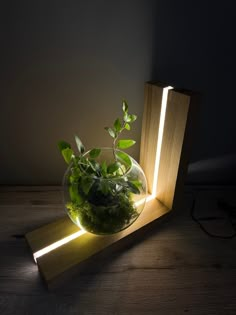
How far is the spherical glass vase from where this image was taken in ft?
1.58

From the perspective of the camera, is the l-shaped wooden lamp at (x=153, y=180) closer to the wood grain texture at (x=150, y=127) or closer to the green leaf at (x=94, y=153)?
Answer: the wood grain texture at (x=150, y=127)

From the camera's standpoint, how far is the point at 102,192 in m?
0.48

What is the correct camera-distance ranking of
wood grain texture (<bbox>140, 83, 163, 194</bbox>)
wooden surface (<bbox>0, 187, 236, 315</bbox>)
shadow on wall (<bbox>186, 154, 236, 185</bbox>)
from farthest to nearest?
shadow on wall (<bbox>186, 154, 236, 185</bbox>) → wood grain texture (<bbox>140, 83, 163, 194</bbox>) → wooden surface (<bbox>0, 187, 236, 315</bbox>)

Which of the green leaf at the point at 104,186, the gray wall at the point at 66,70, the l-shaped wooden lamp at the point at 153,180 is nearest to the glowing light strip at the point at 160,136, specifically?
the l-shaped wooden lamp at the point at 153,180

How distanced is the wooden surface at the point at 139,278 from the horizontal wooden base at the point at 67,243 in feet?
0.10

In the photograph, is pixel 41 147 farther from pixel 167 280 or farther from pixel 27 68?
pixel 167 280

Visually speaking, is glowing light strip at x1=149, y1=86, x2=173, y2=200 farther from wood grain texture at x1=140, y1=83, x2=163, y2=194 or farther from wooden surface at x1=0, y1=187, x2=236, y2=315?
wooden surface at x1=0, y1=187, x2=236, y2=315

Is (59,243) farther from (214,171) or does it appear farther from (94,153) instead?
(214,171)

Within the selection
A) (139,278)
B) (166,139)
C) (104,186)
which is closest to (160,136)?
(166,139)

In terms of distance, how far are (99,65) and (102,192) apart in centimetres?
33

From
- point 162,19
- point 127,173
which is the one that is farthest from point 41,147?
point 162,19

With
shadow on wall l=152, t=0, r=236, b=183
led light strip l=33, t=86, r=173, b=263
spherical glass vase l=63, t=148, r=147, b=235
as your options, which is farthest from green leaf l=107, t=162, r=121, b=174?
shadow on wall l=152, t=0, r=236, b=183

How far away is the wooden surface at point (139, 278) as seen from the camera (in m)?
0.46

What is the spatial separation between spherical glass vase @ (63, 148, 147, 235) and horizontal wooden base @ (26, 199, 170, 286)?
0.11ft
